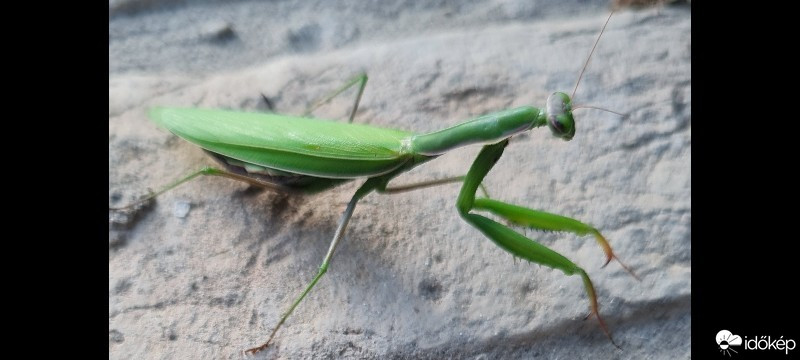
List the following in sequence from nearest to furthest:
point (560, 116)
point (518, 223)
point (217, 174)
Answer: point (560, 116) → point (518, 223) → point (217, 174)

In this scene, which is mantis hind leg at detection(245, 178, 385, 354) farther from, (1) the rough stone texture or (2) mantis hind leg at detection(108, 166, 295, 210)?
(2) mantis hind leg at detection(108, 166, 295, 210)

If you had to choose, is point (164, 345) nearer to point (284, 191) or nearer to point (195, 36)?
point (284, 191)

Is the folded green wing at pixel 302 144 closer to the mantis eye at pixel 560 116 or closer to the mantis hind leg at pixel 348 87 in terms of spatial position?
the mantis hind leg at pixel 348 87

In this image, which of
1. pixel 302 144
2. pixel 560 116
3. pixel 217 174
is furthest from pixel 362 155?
pixel 560 116

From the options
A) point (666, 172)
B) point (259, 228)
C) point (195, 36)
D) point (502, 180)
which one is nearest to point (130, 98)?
point (195, 36)

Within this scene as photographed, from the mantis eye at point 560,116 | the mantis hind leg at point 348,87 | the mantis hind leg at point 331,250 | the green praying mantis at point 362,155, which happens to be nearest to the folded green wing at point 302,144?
the green praying mantis at point 362,155

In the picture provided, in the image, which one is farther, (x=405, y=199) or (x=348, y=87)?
(x=348, y=87)

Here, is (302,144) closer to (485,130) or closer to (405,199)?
(405,199)
